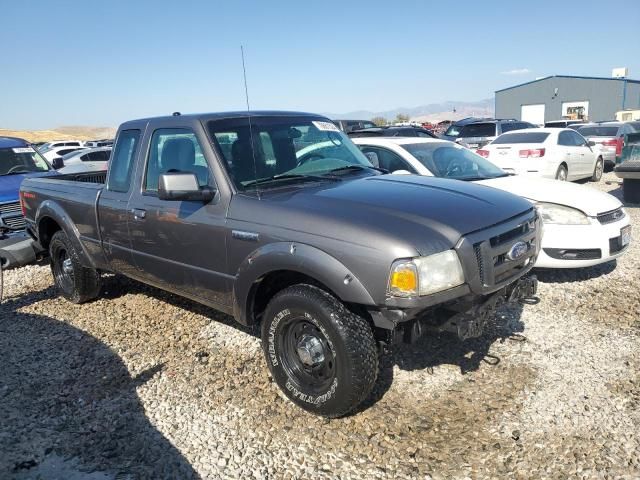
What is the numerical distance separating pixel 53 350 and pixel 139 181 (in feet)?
5.58

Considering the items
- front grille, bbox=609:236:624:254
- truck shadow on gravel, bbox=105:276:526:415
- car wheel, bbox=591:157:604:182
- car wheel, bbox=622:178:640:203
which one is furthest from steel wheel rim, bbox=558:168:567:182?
truck shadow on gravel, bbox=105:276:526:415

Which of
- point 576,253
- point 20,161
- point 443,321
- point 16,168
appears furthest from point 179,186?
point 20,161

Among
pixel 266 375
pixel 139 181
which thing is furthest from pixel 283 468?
pixel 139 181

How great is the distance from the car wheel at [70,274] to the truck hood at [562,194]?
4569 mm

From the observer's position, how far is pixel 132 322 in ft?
16.9

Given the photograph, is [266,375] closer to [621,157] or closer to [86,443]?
[86,443]

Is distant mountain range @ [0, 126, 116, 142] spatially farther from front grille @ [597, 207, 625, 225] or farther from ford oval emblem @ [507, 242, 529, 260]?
ford oval emblem @ [507, 242, 529, 260]

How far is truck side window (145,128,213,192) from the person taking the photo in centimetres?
392

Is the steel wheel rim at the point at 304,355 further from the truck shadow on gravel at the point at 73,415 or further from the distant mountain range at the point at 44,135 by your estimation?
the distant mountain range at the point at 44,135

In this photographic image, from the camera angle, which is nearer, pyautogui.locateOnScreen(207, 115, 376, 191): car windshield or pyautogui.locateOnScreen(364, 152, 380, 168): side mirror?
pyautogui.locateOnScreen(207, 115, 376, 191): car windshield

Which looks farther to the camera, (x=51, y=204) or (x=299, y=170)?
(x=51, y=204)

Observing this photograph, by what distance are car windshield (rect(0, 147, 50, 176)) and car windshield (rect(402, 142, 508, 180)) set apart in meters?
6.51

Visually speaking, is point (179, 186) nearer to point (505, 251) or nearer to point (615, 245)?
point (505, 251)

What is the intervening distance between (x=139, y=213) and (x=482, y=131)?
14866mm
